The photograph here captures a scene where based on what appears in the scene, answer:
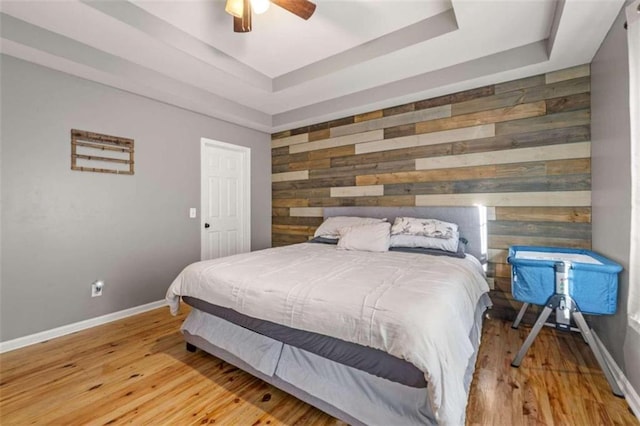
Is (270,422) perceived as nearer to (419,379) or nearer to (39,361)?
(419,379)

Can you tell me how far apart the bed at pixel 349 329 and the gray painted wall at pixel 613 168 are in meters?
0.81

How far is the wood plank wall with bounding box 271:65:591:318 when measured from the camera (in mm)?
2541

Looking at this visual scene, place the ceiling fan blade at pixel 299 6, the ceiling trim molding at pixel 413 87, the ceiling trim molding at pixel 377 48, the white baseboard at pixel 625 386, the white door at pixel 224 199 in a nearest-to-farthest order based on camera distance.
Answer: the white baseboard at pixel 625 386
the ceiling fan blade at pixel 299 6
the ceiling trim molding at pixel 377 48
the ceiling trim molding at pixel 413 87
the white door at pixel 224 199

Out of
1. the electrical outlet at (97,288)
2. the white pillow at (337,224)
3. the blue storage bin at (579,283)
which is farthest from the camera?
the white pillow at (337,224)

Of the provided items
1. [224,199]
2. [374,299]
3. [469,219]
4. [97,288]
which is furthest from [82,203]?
[469,219]

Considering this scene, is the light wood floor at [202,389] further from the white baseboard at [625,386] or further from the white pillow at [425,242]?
the white pillow at [425,242]

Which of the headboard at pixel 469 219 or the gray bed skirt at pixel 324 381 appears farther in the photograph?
the headboard at pixel 469 219

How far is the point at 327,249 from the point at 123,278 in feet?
7.06

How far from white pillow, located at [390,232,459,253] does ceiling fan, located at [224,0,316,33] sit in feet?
6.80

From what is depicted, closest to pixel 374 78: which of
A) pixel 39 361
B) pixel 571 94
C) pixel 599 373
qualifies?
pixel 571 94

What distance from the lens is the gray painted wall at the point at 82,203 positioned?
7.73 ft

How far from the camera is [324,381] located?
1.51 meters

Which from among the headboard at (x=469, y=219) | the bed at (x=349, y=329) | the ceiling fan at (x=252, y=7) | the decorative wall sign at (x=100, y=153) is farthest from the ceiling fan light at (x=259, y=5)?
the headboard at (x=469, y=219)

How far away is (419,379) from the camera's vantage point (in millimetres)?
1204
